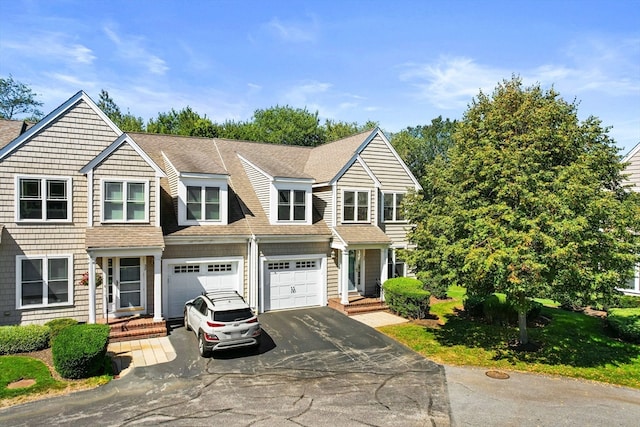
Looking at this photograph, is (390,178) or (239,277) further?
(390,178)

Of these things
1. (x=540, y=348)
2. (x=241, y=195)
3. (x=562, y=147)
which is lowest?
(x=540, y=348)

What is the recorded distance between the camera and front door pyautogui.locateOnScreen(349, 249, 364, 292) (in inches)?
868

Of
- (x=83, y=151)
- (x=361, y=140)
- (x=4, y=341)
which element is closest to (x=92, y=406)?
(x=4, y=341)

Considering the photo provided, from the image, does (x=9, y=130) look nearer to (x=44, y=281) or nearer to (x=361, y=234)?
(x=44, y=281)

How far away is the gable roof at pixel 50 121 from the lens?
15.2 m

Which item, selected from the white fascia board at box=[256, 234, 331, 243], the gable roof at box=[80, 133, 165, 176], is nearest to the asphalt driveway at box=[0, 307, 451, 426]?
the white fascia board at box=[256, 234, 331, 243]

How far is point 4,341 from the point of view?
42.7 feet

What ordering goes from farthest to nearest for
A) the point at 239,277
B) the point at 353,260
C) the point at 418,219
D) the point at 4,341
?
the point at 353,260 < the point at 239,277 < the point at 418,219 < the point at 4,341

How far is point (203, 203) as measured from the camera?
61.3ft

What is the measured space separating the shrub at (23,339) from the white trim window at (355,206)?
44.2 feet

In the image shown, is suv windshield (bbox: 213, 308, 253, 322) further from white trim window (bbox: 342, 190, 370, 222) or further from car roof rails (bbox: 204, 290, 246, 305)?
white trim window (bbox: 342, 190, 370, 222)

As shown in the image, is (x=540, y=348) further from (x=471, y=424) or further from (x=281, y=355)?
(x=281, y=355)

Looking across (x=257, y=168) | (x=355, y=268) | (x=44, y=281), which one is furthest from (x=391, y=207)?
(x=44, y=281)

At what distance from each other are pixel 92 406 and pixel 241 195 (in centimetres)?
1247
